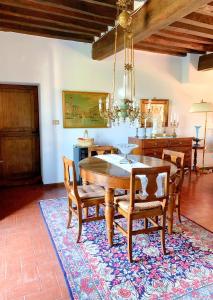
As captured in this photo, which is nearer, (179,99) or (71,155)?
(71,155)

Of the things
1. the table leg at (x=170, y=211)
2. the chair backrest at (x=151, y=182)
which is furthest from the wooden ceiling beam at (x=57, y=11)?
the table leg at (x=170, y=211)

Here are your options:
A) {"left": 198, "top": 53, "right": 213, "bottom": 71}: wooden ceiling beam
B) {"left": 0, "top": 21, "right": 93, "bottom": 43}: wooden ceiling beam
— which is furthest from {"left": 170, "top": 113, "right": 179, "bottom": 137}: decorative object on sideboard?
{"left": 0, "top": 21, "right": 93, "bottom": 43}: wooden ceiling beam

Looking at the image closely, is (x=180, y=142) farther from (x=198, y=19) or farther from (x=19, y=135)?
(x=19, y=135)

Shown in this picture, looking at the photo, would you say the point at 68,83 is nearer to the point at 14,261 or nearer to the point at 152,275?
the point at 14,261

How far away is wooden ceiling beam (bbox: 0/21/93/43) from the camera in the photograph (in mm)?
3929

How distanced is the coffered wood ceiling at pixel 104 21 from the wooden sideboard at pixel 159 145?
1862 millimetres

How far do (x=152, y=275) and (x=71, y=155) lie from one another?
321cm

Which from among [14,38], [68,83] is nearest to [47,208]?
[68,83]

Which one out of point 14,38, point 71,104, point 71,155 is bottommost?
point 71,155

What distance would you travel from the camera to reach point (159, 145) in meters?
4.92

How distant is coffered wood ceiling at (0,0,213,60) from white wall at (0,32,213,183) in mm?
254

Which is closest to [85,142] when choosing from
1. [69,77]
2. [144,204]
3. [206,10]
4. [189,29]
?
[69,77]

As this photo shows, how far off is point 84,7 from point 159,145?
9.65 feet

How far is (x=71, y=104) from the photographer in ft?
15.1
